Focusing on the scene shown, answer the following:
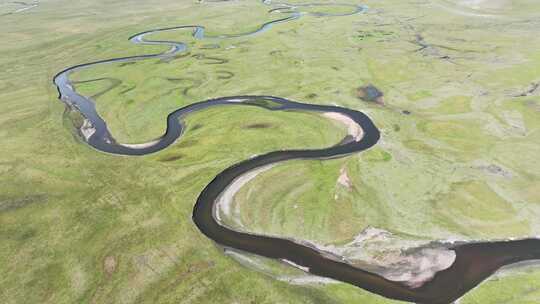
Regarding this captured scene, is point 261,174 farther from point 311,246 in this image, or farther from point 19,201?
point 19,201

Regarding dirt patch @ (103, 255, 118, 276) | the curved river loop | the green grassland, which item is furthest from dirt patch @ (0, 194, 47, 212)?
dirt patch @ (103, 255, 118, 276)

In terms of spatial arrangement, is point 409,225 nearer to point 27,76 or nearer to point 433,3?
point 27,76

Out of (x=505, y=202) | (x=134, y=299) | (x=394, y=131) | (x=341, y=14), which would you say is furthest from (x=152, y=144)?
(x=341, y=14)

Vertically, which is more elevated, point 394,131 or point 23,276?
point 394,131

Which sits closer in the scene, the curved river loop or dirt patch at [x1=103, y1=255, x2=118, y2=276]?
the curved river loop

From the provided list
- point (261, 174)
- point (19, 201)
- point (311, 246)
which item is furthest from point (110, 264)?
point (261, 174)

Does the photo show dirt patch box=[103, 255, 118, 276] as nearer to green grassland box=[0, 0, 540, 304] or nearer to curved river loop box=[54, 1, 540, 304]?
green grassland box=[0, 0, 540, 304]

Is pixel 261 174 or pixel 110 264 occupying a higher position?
pixel 261 174
